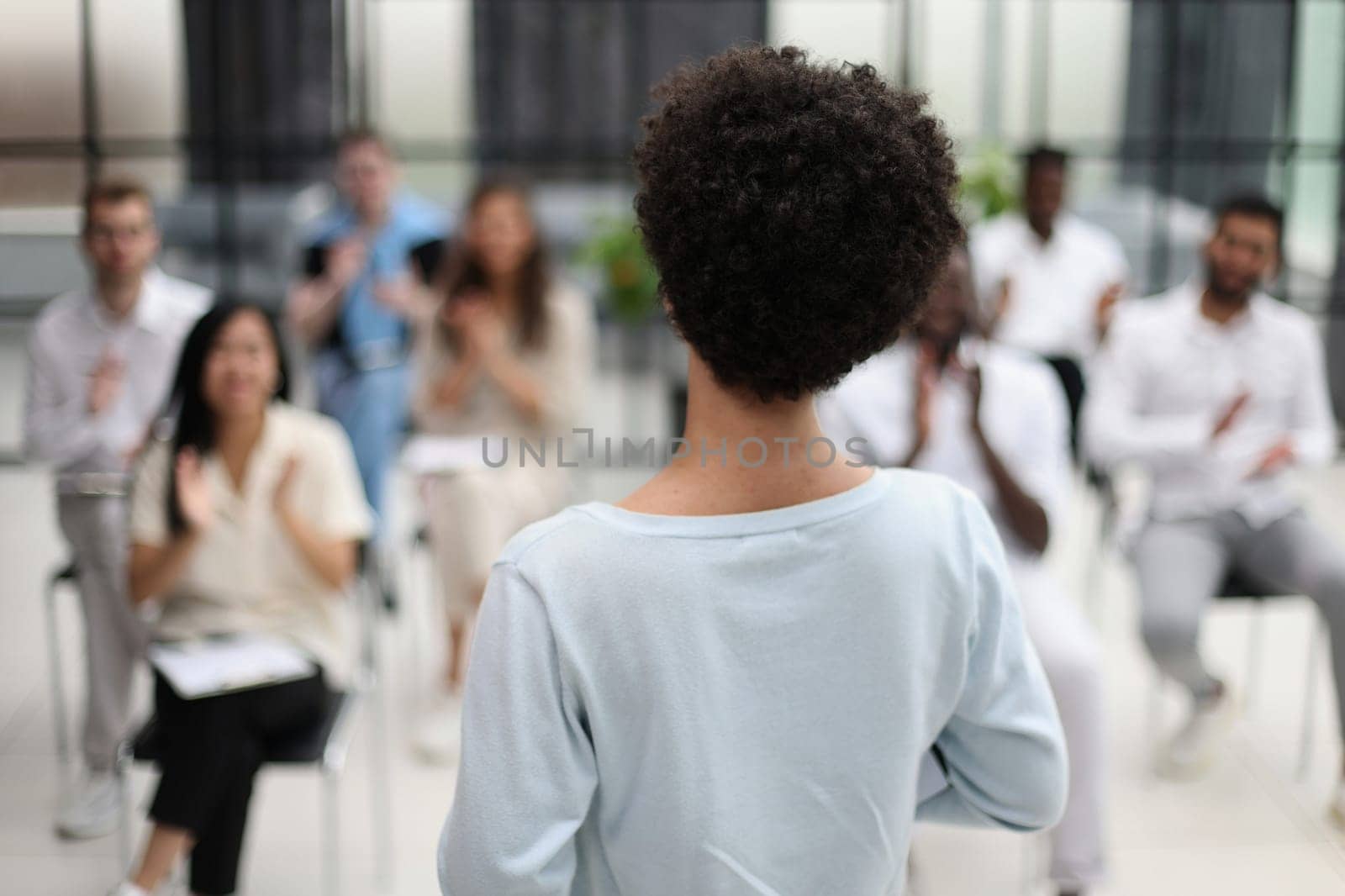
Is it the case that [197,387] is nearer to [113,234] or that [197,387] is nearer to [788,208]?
[113,234]

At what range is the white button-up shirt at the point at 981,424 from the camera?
10.5 feet

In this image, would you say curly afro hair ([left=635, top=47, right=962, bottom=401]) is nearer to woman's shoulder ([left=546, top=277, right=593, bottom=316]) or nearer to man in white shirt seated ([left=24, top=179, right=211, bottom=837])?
man in white shirt seated ([left=24, top=179, right=211, bottom=837])

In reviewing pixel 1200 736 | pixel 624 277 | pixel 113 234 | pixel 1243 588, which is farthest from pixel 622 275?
pixel 1200 736

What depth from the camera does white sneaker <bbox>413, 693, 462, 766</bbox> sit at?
3.62 meters

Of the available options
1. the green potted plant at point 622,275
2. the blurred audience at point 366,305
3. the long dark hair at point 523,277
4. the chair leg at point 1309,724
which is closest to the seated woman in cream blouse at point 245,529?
the long dark hair at point 523,277

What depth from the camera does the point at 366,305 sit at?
4.57 meters

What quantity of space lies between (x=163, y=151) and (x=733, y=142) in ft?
20.7

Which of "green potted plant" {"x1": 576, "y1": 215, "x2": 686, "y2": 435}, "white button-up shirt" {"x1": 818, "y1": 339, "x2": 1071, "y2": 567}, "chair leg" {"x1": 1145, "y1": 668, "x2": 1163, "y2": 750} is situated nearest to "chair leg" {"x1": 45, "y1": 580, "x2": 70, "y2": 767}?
"white button-up shirt" {"x1": 818, "y1": 339, "x2": 1071, "y2": 567}

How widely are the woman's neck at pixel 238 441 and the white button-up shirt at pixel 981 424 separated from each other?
3.77 ft

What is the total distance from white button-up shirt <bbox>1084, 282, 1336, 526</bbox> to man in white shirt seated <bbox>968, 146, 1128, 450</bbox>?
1137mm

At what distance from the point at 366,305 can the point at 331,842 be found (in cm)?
202

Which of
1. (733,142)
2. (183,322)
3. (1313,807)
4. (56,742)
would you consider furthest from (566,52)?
(733,142)

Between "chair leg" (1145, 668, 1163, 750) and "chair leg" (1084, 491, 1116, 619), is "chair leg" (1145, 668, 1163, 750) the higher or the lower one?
the lower one

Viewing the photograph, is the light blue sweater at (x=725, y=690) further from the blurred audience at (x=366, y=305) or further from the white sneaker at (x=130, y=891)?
the blurred audience at (x=366, y=305)
